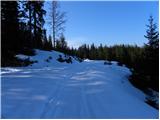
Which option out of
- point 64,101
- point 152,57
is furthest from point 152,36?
point 64,101

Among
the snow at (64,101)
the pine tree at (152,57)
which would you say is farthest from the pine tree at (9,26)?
the pine tree at (152,57)

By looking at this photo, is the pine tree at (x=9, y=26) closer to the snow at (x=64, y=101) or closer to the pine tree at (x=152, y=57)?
the snow at (x=64, y=101)

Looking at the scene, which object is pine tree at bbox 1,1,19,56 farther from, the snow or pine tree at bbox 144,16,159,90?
pine tree at bbox 144,16,159,90

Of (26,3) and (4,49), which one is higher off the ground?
(26,3)

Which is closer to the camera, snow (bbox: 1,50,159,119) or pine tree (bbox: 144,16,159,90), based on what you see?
snow (bbox: 1,50,159,119)

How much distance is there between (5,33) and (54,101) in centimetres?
1082

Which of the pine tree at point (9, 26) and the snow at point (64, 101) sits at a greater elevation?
the pine tree at point (9, 26)

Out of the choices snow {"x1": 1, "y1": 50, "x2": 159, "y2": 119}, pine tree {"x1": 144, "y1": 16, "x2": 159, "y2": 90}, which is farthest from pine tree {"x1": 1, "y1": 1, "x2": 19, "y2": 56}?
pine tree {"x1": 144, "y1": 16, "x2": 159, "y2": 90}

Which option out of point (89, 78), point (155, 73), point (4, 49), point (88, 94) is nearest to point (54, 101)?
point (88, 94)

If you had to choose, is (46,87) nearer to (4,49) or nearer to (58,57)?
(4,49)

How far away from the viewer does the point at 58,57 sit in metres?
34.4

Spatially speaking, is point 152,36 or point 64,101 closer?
point 64,101

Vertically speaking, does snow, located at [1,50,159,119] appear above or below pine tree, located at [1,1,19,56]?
below

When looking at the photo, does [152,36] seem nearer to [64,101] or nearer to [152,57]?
[152,57]
